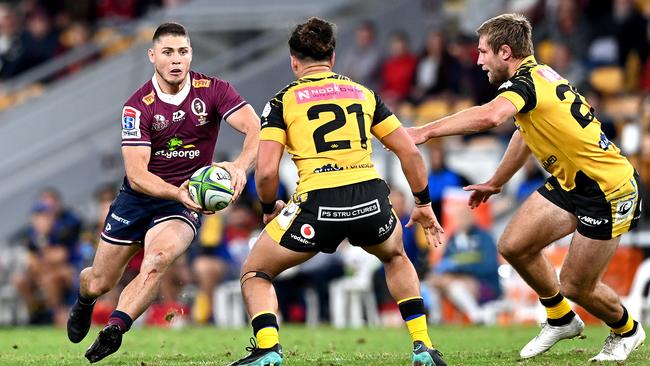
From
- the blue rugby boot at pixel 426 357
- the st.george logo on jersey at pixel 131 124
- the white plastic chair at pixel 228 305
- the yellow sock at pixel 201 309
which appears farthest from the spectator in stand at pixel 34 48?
the blue rugby boot at pixel 426 357

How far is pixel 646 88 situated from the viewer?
17844 mm

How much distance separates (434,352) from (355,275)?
8804 mm

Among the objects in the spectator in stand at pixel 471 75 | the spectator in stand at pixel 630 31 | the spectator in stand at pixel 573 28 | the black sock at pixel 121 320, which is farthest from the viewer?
the spectator in stand at pixel 573 28

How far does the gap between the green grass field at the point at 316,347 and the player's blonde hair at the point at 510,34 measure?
231 centimetres

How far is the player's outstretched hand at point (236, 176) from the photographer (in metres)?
9.23

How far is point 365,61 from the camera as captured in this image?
20922 mm

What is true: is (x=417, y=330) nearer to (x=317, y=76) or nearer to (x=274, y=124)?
(x=274, y=124)

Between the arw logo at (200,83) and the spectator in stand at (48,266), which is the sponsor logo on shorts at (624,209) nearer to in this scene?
the arw logo at (200,83)

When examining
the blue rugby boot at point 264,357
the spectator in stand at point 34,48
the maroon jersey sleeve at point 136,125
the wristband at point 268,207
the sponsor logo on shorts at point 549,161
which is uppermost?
the spectator in stand at point 34,48

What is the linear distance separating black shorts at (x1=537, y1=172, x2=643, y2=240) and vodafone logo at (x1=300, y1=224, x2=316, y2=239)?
217 centimetres

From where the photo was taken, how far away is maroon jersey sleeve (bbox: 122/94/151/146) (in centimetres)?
972

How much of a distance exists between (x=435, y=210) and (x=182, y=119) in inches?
288

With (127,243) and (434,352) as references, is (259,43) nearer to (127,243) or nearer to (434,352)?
(127,243)

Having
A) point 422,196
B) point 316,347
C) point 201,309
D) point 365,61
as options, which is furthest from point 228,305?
point 422,196
